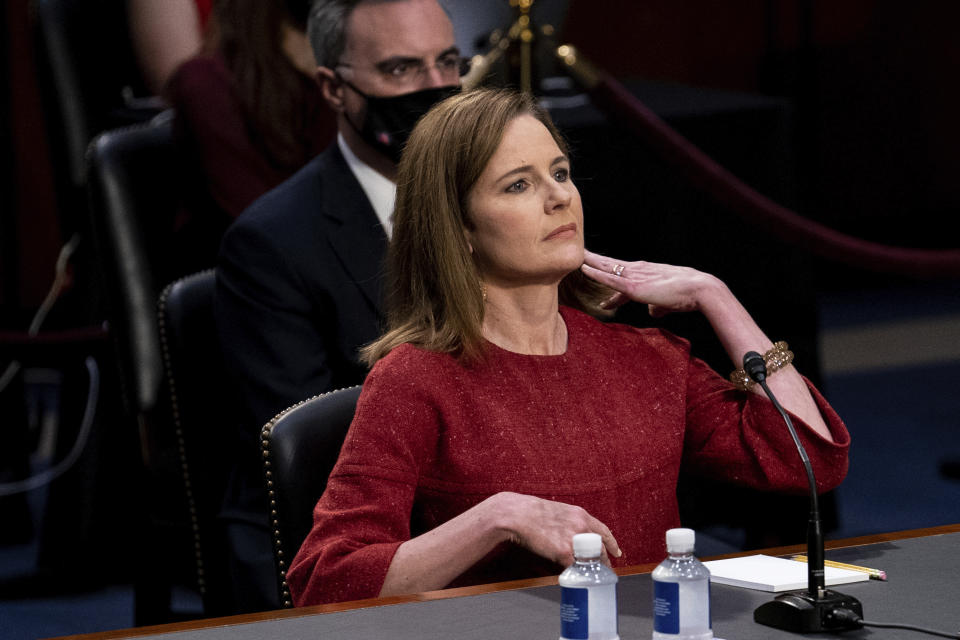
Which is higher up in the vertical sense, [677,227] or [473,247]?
[473,247]

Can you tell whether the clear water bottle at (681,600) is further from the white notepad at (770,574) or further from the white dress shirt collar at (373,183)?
the white dress shirt collar at (373,183)

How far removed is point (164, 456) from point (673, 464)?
1.39 meters

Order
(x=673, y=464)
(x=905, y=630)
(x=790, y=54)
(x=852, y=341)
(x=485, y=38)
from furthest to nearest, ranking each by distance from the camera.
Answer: (x=790, y=54)
(x=852, y=341)
(x=485, y=38)
(x=673, y=464)
(x=905, y=630)

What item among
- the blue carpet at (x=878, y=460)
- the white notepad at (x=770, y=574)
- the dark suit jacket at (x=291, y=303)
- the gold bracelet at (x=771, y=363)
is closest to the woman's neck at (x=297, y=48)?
the dark suit jacket at (x=291, y=303)

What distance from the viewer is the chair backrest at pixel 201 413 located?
2588 mm

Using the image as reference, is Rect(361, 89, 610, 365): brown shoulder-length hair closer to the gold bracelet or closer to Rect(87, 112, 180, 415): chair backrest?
the gold bracelet

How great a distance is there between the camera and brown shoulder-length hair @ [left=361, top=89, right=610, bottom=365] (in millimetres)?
1866

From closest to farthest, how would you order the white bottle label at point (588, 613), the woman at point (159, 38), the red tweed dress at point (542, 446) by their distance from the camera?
1. the white bottle label at point (588, 613)
2. the red tweed dress at point (542, 446)
3. the woman at point (159, 38)

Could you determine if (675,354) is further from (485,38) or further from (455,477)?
(485,38)

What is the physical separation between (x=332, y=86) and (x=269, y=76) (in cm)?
50

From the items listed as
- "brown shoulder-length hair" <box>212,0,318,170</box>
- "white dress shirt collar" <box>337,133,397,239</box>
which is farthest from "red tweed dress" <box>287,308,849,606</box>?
"brown shoulder-length hair" <box>212,0,318,170</box>

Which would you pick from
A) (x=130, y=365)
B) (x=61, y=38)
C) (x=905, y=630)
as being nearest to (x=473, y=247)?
(x=905, y=630)

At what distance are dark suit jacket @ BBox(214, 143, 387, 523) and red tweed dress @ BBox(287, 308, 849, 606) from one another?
0.59 m

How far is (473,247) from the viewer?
6.32ft
